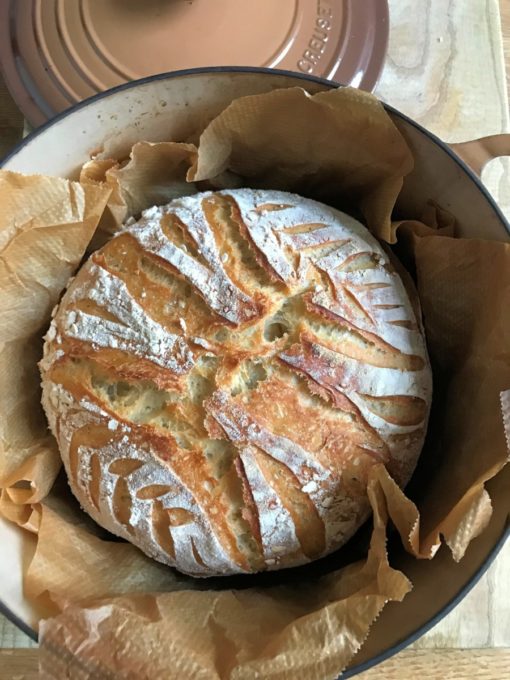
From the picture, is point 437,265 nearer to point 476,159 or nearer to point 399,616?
point 476,159

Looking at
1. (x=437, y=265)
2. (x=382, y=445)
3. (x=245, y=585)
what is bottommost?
(x=245, y=585)

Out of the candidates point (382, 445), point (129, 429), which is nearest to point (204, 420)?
point (129, 429)

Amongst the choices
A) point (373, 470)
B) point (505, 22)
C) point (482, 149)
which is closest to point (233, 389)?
point (373, 470)

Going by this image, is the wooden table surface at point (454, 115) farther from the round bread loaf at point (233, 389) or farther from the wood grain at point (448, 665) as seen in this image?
the round bread loaf at point (233, 389)

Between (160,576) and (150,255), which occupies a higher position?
(150,255)

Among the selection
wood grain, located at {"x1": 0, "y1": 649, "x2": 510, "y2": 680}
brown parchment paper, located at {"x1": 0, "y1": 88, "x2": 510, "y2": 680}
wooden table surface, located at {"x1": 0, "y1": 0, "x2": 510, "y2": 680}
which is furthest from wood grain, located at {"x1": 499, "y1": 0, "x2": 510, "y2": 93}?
wood grain, located at {"x1": 0, "y1": 649, "x2": 510, "y2": 680}

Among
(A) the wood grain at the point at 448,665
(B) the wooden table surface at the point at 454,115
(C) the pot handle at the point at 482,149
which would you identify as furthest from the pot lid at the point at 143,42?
(A) the wood grain at the point at 448,665

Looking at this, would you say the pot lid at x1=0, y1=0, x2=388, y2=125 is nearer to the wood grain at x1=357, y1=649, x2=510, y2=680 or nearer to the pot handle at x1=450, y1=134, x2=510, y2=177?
the pot handle at x1=450, y1=134, x2=510, y2=177

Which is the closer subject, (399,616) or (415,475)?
(399,616)

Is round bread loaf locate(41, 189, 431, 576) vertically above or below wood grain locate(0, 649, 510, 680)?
above
